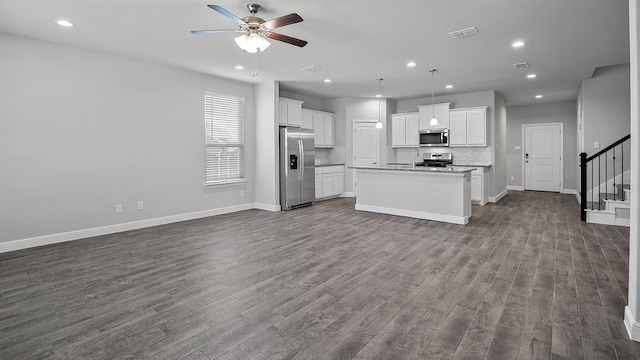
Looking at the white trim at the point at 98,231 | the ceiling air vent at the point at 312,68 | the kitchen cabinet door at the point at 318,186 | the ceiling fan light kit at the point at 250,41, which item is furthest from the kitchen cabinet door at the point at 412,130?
the ceiling fan light kit at the point at 250,41

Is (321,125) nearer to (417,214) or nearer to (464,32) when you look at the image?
(417,214)

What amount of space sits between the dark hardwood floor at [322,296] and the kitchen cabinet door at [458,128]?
3451mm

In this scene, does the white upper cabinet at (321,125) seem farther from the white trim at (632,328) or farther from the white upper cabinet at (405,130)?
the white trim at (632,328)

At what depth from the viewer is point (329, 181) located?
831 cm

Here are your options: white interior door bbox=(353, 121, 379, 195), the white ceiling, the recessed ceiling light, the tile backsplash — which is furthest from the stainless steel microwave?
the recessed ceiling light

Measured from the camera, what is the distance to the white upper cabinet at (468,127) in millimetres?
7520

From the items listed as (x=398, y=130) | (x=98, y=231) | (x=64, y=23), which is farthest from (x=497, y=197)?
(x=64, y=23)

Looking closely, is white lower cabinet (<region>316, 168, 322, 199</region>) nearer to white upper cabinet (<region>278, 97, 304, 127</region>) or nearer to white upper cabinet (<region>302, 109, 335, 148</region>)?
white upper cabinet (<region>302, 109, 335, 148</region>)

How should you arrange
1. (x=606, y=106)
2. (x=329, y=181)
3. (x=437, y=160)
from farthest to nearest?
(x=329, y=181)
(x=437, y=160)
(x=606, y=106)

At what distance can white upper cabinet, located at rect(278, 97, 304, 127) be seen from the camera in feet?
23.4

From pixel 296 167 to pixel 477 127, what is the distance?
446 centimetres

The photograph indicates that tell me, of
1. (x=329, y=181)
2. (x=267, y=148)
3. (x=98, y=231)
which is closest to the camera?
(x=98, y=231)

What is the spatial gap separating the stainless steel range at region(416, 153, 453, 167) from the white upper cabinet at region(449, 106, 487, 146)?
0.43 meters

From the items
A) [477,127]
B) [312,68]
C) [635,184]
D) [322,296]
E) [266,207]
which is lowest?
[322,296]
